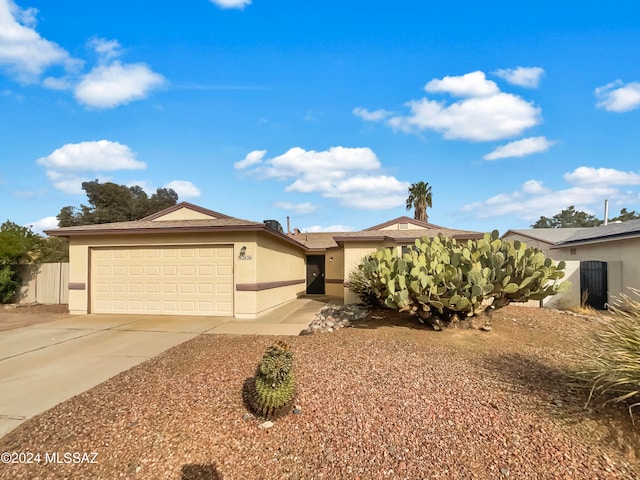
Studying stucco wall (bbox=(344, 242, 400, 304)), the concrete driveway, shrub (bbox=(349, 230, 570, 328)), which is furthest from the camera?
stucco wall (bbox=(344, 242, 400, 304))

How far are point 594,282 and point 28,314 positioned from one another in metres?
20.3

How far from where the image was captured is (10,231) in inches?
584

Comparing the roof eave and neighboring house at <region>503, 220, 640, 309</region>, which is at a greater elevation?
the roof eave

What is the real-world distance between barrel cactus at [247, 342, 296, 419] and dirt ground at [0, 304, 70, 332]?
9666 millimetres

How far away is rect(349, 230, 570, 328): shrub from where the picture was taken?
676 cm

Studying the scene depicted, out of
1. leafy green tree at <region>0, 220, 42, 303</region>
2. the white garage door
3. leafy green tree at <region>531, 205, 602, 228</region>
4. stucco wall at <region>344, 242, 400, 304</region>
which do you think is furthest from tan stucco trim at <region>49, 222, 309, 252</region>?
leafy green tree at <region>531, 205, 602, 228</region>

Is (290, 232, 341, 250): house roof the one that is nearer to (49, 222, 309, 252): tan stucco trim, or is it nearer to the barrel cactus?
(49, 222, 309, 252): tan stucco trim

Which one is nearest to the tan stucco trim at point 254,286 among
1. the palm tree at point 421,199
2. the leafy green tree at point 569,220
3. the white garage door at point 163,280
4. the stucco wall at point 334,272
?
the white garage door at point 163,280

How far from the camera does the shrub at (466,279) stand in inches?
266

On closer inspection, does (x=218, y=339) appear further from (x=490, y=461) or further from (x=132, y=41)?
(x=132, y=41)

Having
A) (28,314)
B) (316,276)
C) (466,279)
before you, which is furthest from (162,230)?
(316,276)

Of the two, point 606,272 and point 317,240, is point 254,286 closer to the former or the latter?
point 317,240

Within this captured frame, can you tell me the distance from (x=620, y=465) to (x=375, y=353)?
3.32 metres

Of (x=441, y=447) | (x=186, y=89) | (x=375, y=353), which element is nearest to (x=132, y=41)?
(x=186, y=89)
